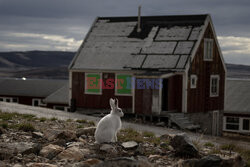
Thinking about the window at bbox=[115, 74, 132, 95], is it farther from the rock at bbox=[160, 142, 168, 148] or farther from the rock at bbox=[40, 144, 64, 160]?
the rock at bbox=[40, 144, 64, 160]

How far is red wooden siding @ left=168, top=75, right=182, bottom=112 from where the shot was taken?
2681 centimetres

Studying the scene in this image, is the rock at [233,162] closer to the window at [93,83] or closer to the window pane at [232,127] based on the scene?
the window at [93,83]

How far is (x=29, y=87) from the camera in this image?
1850 inches

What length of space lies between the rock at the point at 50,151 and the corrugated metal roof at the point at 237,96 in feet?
86.0

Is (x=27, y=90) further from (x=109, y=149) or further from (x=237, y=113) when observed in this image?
(x=109, y=149)

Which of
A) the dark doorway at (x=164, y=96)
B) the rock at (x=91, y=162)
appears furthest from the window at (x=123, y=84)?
the rock at (x=91, y=162)

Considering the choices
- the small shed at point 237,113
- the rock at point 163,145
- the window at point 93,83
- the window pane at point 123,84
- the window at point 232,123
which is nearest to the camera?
the rock at point 163,145

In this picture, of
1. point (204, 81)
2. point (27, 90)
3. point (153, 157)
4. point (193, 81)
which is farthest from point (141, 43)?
point (27, 90)

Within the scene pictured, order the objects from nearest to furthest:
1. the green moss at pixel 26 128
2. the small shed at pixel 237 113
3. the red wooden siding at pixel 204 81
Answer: the green moss at pixel 26 128, the red wooden siding at pixel 204 81, the small shed at pixel 237 113

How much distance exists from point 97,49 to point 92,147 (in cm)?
2031

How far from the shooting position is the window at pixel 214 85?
3073cm

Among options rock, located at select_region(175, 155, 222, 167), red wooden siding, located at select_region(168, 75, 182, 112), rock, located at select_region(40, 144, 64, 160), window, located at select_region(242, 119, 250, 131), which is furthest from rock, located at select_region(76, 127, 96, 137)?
window, located at select_region(242, 119, 250, 131)

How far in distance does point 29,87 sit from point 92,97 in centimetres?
1963

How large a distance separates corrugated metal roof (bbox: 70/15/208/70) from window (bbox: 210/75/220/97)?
424 cm
